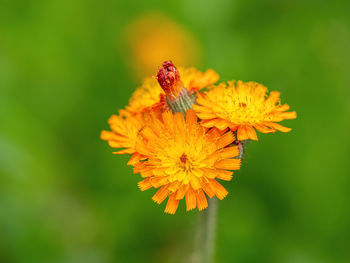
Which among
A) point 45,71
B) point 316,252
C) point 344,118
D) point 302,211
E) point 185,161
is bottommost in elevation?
point 185,161

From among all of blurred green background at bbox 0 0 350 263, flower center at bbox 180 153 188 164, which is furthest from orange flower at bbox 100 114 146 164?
blurred green background at bbox 0 0 350 263

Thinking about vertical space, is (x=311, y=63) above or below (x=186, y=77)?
above

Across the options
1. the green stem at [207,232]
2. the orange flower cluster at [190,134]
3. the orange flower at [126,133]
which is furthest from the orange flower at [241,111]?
the green stem at [207,232]

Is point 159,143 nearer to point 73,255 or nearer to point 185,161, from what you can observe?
point 185,161

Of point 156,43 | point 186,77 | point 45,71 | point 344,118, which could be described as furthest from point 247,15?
point 186,77

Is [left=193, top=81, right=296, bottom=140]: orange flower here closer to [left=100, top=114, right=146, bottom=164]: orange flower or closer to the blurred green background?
[left=100, top=114, right=146, bottom=164]: orange flower

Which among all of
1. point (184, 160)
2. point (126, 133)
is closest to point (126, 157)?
point (126, 133)

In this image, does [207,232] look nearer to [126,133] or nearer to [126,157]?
[126,133]
